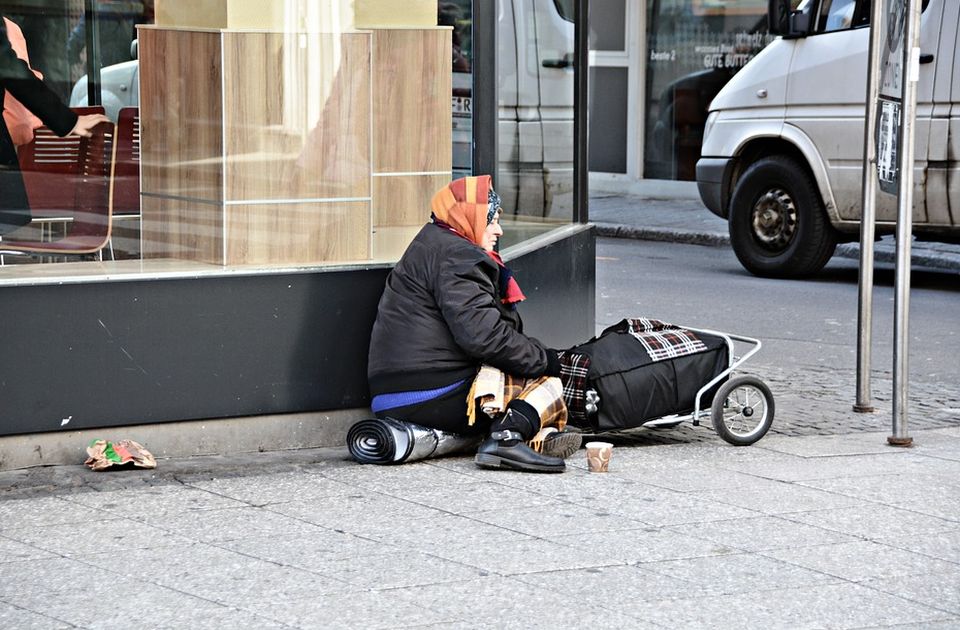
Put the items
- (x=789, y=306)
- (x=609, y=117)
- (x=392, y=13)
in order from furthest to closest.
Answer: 1. (x=609, y=117)
2. (x=789, y=306)
3. (x=392, y=13)

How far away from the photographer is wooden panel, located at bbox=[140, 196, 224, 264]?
6.32 metres

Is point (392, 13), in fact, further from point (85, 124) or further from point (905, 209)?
point (905, 209)

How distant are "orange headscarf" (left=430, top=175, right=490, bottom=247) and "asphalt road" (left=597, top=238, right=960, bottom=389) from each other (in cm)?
307

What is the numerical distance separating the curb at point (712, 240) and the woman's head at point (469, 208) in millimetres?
7923

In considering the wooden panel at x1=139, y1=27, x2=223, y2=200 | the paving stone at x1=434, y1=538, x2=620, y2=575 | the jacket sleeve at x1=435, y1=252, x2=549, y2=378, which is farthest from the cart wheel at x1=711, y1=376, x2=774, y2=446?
the wooden panel at x1=139, y1=27, x2=223, y2=200

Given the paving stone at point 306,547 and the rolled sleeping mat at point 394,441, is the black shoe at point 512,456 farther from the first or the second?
the paving stone at point 306,547

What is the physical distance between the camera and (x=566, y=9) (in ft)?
27.3

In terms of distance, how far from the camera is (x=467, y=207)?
612 cm

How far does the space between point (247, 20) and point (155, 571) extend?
2.53 metres

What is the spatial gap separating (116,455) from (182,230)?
3.30ft

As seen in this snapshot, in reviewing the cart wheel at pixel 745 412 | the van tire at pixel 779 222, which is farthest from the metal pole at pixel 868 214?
the van tire at pixel 779 222

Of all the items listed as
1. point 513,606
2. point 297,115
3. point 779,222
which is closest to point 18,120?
point 297,115

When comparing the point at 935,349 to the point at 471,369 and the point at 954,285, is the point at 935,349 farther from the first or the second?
the point at 471,369

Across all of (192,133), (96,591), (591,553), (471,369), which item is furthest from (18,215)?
(591,553)
